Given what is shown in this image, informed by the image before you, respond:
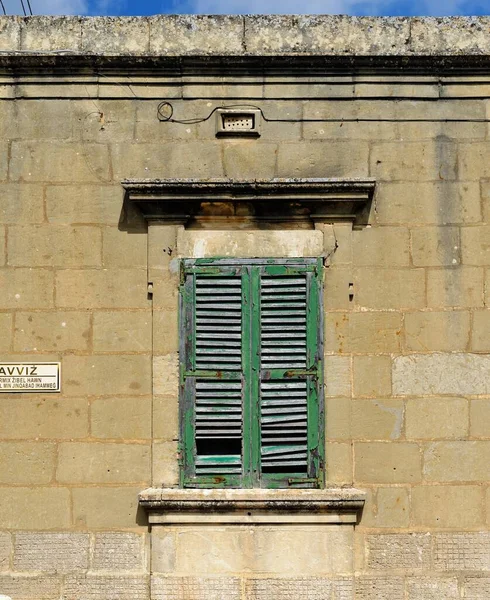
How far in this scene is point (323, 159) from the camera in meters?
7.11

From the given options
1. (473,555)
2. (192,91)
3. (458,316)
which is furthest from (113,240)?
(473,555)

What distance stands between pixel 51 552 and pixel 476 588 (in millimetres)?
2976

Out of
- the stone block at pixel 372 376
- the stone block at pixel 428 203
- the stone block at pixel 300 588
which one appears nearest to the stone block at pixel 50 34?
the stone block at pixel 428 203

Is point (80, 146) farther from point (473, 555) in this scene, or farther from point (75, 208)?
point (473, 555)

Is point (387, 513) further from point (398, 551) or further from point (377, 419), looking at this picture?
point (377, 419)

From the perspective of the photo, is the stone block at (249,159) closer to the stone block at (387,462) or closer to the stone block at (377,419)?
the stone block at (377,419)

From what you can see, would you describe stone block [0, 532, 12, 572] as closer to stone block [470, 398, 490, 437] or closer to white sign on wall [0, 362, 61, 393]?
white sign on wall [0, 362, 61, 393]

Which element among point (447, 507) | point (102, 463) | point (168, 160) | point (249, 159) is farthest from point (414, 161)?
point (102, 463)

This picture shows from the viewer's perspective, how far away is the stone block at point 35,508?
682cm

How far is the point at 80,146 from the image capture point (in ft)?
23.4

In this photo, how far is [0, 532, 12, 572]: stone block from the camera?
680 cm

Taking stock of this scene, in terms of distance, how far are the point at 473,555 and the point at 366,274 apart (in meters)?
2.11

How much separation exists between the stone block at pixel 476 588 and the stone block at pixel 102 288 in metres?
2.99

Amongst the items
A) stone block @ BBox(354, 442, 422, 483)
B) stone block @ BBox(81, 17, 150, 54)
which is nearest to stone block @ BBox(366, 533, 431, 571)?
stone block @ BBox(354, 442, 422, 483)
